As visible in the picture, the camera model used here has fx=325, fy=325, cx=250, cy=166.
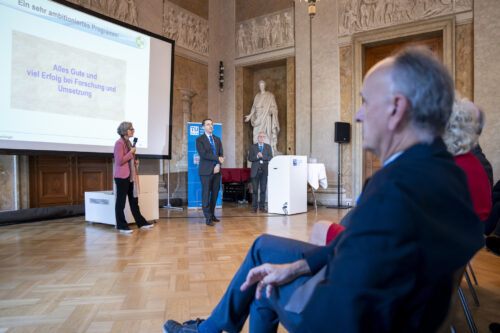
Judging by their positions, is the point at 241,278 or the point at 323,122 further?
the point at 323,122

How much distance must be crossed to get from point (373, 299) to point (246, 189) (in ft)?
26.0

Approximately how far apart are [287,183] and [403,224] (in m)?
5.30

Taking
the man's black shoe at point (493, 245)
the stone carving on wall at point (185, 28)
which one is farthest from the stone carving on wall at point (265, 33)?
the man's black shoe at point (493, 245)

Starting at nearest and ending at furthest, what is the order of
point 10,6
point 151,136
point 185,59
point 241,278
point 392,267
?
point 392,267 → point 241,278 → point 10,6 → point 151,136 → point 185,59

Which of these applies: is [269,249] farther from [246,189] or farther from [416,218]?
[246,189]

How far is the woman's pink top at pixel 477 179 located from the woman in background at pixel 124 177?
3915 mm

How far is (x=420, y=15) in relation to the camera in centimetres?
681

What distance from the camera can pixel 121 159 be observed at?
171 inches

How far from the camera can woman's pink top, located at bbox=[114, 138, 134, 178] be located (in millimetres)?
4348

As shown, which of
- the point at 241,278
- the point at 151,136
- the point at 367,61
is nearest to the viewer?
the point at 241,278

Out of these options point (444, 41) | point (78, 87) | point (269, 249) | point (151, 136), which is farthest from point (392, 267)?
point (444, 41)

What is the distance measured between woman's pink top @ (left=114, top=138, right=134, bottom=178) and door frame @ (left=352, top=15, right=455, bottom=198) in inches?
174

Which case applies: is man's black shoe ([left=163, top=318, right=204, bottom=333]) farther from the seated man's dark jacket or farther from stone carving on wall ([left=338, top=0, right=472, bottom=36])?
stone carving on wall ([left=338, top=0, right=472, bottom=36])

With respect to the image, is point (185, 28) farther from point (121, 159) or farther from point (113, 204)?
point (113, 204)
